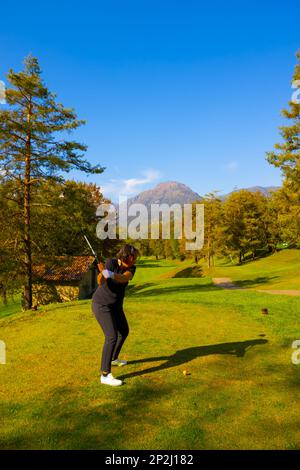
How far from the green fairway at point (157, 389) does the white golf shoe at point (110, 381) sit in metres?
0.11

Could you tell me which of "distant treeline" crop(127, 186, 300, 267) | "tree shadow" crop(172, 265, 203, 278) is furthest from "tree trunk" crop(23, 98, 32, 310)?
"distant treeline" crop(127, 186, 300, 267)

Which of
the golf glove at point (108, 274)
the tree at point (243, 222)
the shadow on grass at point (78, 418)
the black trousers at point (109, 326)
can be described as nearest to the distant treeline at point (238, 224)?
the tree at point (243, 222)

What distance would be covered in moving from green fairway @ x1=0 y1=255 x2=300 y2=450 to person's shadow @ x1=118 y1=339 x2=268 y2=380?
0.02 metres

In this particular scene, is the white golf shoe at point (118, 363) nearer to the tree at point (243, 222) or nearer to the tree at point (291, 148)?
the tree at point (291, 148)

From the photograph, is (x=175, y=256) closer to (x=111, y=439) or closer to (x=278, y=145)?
(x=278, y=145)

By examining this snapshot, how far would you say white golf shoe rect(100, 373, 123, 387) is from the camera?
642 centimetres

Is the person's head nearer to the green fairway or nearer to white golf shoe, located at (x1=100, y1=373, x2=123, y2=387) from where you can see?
white golf shoe, located at (x1=100, y1=373, x2=123, y2=387)

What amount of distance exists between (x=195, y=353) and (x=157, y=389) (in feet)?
7.73

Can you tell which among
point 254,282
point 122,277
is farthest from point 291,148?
point 122,277

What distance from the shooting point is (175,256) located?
106 m

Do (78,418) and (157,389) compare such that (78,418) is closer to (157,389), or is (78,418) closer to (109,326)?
(157,389)

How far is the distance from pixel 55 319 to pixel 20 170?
36.9 ft

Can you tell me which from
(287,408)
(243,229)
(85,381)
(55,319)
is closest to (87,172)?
(55,319)

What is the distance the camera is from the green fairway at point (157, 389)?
4.66m
